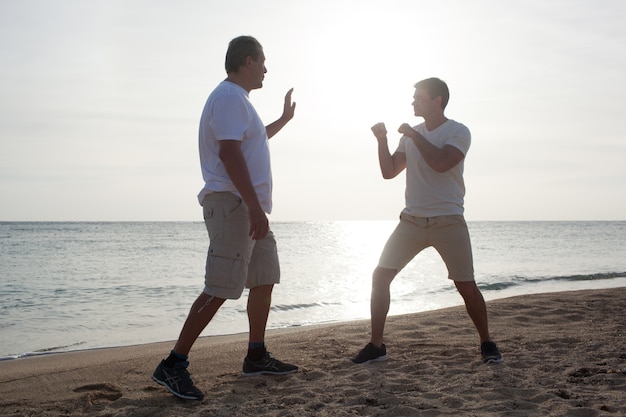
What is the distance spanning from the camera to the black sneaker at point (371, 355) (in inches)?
173

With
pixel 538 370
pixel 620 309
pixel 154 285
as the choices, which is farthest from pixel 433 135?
pixel 154 285

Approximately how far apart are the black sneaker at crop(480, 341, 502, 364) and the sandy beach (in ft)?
0.27

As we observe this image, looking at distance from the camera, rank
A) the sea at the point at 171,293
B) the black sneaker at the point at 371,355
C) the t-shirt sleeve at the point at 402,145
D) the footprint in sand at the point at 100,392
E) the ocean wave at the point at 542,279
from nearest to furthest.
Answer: the footprint in sand at the point at 100,392, the black sneaker at the point at 371,355, the t-shirt sleeve at the point at 402,145, the sea at the point at 171,293, the ocean wave at the point at 542,279

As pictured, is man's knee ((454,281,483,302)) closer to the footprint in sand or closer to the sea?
the footprint in sand

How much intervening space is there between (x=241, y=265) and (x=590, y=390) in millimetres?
2198

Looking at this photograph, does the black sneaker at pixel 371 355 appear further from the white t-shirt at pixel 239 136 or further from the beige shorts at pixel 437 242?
the white t-shirt at pixel 239 136

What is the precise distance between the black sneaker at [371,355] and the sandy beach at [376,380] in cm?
9

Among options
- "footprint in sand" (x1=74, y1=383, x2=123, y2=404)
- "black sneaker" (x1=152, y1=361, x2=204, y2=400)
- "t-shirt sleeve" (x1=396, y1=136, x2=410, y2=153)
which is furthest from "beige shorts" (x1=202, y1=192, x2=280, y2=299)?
"t-shirt sleeve" (x1=396, y1=136, x2=410, y2=153)

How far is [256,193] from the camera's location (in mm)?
3656

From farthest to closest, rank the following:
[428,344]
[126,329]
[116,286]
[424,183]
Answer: [116,286] → [126,329] → [428,344] → [424,183]

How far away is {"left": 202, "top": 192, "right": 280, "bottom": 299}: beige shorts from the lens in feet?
11.7

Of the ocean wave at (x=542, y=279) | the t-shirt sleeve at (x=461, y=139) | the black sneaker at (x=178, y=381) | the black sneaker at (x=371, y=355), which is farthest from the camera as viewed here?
the ocean wave at (x=542, y=279)

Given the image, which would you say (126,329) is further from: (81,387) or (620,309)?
(620,309)

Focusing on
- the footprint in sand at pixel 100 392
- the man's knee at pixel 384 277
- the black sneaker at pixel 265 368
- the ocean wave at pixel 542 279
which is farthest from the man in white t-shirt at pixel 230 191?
the ocean wave at pixel 542 279
